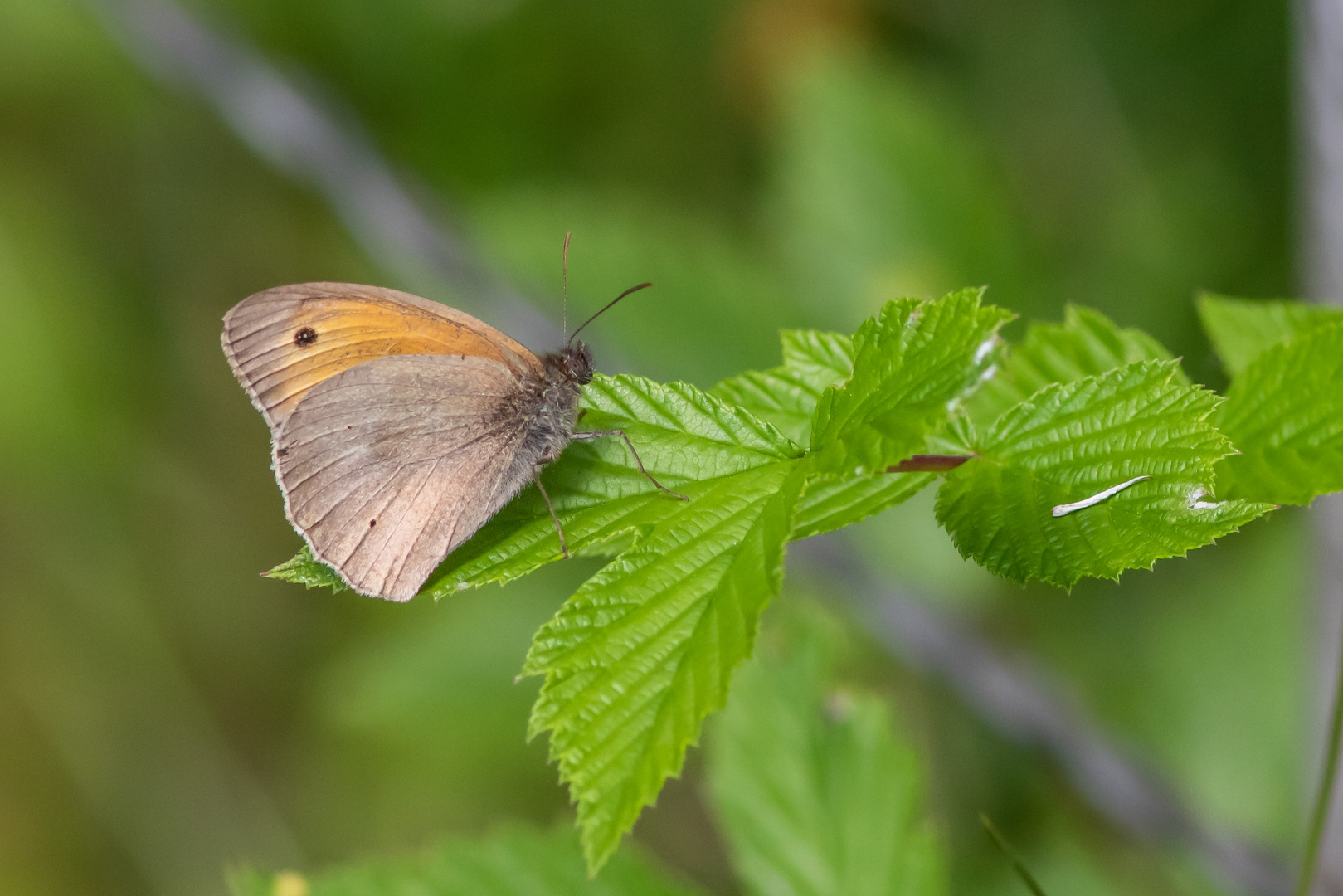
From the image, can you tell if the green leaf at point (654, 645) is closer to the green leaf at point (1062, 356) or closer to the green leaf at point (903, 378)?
the green leaf at point (903, 378)

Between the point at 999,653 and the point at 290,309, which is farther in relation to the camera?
the point at 999,653

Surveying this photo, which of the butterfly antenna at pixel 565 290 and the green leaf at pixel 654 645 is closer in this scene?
the green leaf at pixel 654 645

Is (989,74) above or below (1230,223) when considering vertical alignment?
above

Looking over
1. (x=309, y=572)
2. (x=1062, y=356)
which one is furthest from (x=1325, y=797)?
(x=309, y=572)

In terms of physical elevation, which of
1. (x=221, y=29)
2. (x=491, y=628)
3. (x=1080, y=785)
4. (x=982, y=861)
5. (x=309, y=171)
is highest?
(x=221, y=29)

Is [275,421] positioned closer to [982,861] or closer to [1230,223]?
[982,861]

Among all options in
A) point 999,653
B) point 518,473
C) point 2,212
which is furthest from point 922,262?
point 2,212

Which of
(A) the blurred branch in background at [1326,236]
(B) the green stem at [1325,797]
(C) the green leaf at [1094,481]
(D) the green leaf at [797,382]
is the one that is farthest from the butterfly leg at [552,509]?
(A) the blurred branch in background at [1326,236]
